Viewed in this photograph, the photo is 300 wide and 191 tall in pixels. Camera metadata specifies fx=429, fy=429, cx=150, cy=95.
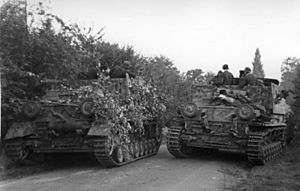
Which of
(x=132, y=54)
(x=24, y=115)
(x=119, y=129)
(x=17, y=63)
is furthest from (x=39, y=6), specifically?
(x=132, y=54)

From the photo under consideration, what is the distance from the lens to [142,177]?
961cm

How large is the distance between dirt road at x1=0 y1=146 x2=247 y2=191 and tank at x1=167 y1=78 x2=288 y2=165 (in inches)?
23.0

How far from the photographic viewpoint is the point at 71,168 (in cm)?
1117

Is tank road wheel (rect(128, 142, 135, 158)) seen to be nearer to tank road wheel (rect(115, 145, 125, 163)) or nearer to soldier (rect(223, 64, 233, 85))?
tank road wheel (rect(115, 145, 125, 163))

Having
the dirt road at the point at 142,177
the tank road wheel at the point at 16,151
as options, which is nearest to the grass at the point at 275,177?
the dirt road at the point at 142,177

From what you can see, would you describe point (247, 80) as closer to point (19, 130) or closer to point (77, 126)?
point (77, 126)

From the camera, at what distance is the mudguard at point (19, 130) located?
35.7 ft

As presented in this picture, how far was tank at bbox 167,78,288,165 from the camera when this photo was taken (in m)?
12.1

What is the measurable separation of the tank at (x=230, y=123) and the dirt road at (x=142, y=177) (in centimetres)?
58

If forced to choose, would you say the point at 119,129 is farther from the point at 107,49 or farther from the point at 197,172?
the point at 107,49

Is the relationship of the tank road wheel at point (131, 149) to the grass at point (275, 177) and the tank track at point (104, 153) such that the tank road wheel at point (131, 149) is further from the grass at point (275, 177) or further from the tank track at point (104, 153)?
the grass at point (275, 177)

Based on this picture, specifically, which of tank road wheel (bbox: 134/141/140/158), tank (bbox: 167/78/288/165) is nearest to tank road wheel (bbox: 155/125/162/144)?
tank (bbox: 167/78/288/165)

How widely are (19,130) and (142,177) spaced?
3.58 m

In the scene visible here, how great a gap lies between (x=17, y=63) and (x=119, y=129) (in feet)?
12.5
